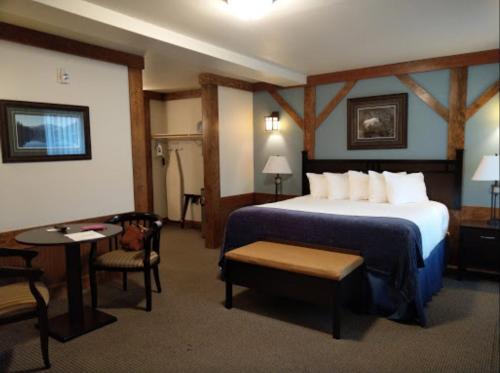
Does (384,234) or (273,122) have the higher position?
(273,122)

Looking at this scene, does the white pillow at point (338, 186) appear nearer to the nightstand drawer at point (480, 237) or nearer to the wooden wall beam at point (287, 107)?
the wooden wall beam at point (287, 107)

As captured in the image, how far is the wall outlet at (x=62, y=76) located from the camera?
11.2 ft

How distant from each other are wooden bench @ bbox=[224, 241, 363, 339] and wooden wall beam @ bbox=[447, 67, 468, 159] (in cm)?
216

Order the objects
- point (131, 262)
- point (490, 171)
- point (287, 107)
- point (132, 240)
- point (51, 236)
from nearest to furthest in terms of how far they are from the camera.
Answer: point (51, 236)
point (131, 262)
point (132, 240)
point (490, 171)
point (287, 107)

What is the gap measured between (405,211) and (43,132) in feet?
10.8

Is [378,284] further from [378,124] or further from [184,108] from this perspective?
[184,108]

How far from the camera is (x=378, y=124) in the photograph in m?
4.80

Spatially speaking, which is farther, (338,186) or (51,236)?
(338,186)

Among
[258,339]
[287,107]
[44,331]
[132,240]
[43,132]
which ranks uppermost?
[287,107]

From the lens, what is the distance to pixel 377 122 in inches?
189

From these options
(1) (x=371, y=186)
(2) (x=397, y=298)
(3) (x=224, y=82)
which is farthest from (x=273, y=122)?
(2) (x=397, y=298)

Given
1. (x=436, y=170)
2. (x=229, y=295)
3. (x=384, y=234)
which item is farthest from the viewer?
(x=436, y=170)

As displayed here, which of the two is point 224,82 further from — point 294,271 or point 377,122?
point 294,271

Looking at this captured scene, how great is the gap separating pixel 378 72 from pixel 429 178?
1425 mm
